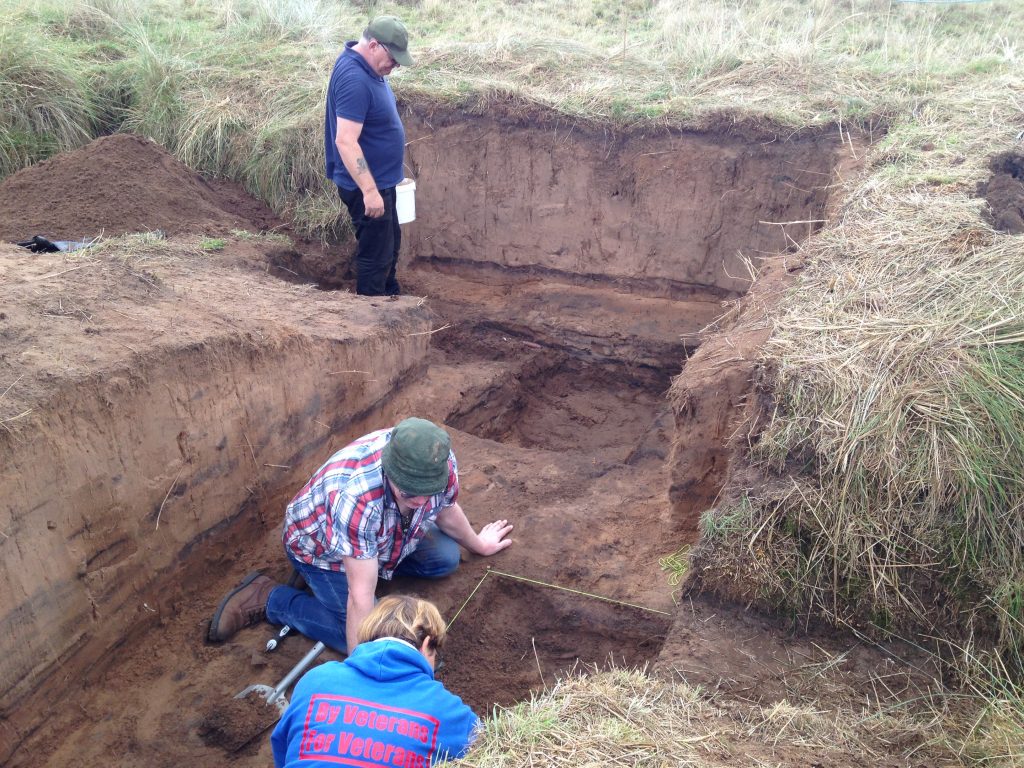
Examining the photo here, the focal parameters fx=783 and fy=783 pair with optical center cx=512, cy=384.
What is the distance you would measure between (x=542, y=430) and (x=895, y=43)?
5.48 m

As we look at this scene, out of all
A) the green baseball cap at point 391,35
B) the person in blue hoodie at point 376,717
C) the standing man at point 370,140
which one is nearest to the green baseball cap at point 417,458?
the person in blue hoodie at point 376,717

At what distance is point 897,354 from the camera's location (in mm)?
3143

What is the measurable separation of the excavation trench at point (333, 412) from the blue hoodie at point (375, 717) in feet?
2.60

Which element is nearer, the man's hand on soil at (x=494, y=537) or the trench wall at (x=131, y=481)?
the trench wall at (x=131, y=481)

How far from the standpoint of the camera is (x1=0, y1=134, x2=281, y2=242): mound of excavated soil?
606 centimetres

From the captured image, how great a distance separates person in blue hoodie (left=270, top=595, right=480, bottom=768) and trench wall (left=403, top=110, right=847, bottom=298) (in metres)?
5.36

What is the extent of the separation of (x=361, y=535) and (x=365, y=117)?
10.9 feet

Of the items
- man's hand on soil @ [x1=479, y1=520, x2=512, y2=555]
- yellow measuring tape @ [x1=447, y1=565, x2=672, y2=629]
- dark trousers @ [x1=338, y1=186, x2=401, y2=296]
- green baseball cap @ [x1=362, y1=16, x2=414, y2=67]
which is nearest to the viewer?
yellow measuring tape @ [x1=447, y1=565, x2=672, y2=629]

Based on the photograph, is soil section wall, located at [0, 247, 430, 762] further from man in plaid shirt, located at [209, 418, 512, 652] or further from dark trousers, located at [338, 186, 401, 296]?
dark trousers, located at [338, 186, 401, 296]

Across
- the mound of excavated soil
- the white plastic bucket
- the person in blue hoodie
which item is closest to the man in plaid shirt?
the person in blue hoodie

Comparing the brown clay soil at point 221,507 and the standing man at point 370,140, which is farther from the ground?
the standing man at point 370,140

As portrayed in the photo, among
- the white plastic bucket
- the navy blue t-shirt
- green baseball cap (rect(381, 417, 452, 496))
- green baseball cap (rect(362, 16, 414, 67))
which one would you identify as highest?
green baseball cap (rect(362, 16, 414, 67))

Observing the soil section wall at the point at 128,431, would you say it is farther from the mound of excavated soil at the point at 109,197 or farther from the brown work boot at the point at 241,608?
the mound of excavated soil at the point at 109,197

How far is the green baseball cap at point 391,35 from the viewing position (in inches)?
201
